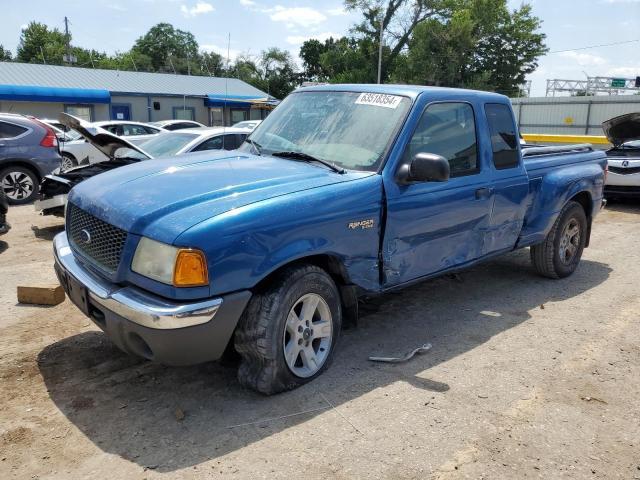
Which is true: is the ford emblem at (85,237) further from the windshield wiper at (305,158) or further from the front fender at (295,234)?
the windshield wiper at (305,158)

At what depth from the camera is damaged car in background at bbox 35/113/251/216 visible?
7.17m

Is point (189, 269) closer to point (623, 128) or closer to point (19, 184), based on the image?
point (19, 184)

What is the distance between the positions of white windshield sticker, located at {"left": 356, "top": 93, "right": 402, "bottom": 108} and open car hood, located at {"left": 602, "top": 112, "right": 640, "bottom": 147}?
733 cm

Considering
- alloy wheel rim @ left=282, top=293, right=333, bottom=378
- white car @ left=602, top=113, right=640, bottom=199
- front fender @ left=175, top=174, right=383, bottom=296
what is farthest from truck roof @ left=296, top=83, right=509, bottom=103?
white car @ left=602, top=113, right=640, bottom=199

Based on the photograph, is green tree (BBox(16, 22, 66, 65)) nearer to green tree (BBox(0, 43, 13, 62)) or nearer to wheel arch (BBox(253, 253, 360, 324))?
green tree (BBox(0, 43, 13, 62))

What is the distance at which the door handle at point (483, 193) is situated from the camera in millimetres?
4703

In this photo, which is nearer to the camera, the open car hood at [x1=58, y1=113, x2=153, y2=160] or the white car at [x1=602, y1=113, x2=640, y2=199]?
the open car hood at [x1=58, y1=113, x2=153, y2=160]

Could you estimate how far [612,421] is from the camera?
137 inches

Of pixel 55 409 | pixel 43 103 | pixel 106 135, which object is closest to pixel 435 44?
pixel 43 103

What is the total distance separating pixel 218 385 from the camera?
12.4 feet

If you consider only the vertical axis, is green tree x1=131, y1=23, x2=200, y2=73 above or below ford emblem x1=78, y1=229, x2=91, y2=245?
above

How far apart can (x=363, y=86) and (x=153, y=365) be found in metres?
2.73

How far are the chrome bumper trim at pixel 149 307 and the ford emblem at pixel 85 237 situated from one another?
0.36m

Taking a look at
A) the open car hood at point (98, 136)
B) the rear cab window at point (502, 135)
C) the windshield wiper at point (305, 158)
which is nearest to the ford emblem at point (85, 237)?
the windshield wiper at point (305, 158)
